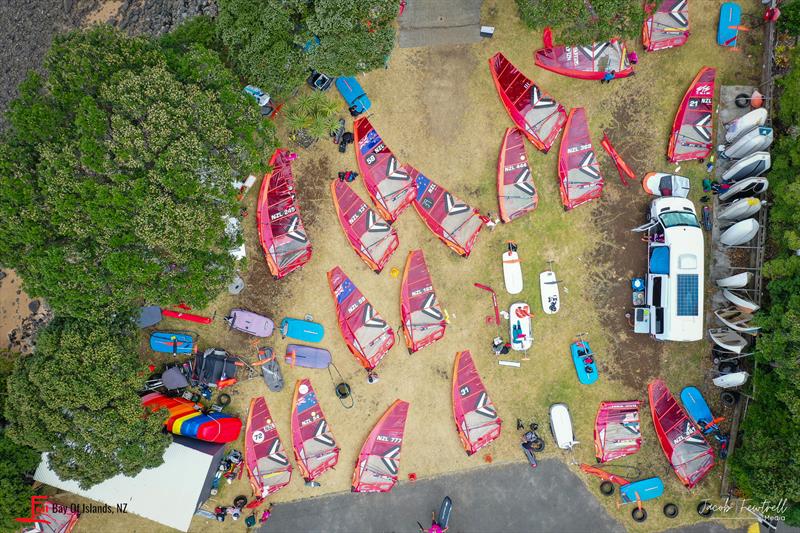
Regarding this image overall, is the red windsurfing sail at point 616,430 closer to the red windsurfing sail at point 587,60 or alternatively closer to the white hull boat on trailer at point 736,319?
the white hull boat on trailer at point 736,319

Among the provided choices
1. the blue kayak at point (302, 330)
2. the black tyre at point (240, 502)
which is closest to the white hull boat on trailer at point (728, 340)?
the blue kayak at point (302, 330)

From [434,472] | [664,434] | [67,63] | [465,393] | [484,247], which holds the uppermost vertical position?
[67,63]

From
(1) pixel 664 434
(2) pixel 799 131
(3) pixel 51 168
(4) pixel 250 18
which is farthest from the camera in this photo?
(1) pixel 664 434

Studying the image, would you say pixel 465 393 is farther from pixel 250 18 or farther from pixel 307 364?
pixel 250 18

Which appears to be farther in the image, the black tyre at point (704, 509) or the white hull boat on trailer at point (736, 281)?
the black tyre at point (704, 509)

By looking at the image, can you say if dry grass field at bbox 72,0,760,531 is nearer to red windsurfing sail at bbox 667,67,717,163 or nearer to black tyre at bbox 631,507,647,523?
black tyre at bbox 631,507,647,523

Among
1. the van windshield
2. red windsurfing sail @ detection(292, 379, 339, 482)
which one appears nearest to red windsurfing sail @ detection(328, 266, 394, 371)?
red windsurfing sail @ detection(292, 379, 339, 482)

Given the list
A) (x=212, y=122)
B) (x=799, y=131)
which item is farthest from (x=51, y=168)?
(x=799, y=131)
